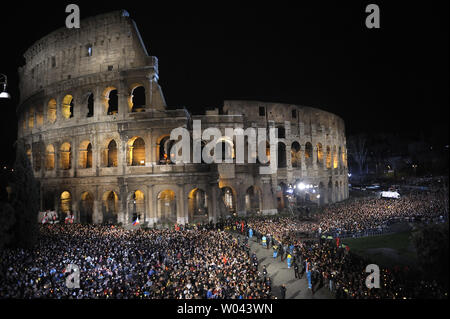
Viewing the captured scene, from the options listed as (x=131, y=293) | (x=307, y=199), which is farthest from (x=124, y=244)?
(x=307, y=199)

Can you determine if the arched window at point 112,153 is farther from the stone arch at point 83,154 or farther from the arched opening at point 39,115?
the arched opening at point 39,115

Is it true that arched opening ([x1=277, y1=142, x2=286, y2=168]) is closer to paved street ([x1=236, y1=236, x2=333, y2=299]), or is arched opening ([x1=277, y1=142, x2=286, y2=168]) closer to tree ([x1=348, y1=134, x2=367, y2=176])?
paved street ([x1=236, y1=236, x2=333, y2=299])

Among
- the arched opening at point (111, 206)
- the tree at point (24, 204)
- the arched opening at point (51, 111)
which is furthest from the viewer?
the arched opening at point (51, 111)

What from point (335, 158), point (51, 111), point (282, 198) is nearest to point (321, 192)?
point (282, 198)

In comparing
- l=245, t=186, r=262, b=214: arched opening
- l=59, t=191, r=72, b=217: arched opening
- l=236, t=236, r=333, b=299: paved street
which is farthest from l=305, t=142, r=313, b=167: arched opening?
l=59, t=191, r=72, b=217: arched opening

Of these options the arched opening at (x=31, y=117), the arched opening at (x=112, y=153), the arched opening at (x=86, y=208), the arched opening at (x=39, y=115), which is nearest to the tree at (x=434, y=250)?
the arched opening at (x=112, y=153)
